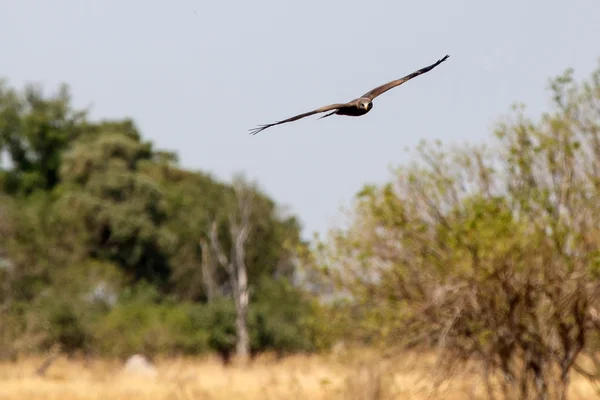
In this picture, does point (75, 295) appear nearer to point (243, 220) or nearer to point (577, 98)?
point (243, 220)

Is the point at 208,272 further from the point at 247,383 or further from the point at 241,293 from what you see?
the point at 247,383

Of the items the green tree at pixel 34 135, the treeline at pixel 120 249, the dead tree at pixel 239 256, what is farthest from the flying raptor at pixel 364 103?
the green tree at pixel 34 135

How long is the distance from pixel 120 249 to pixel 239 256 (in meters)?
6.47

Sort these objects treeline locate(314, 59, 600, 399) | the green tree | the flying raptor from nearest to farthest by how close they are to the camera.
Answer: the flying raptor, treeline locate(314, 59, 600, 399), the green tree

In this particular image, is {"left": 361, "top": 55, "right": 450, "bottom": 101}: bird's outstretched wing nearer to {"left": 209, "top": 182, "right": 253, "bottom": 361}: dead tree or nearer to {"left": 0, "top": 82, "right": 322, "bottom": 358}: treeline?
{"left": 0, "top": 82, "right": 322, "bottom": 358}: treeline

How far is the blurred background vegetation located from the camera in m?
13.8

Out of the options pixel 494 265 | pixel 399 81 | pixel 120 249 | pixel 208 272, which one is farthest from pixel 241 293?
pixel 399 81

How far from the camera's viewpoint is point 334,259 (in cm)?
1565

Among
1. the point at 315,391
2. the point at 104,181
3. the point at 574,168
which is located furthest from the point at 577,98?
the point at 104,181

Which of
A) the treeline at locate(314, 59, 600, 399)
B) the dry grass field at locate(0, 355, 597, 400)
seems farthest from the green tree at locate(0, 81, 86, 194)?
the treeline at locate(314, 59, 600, 399)

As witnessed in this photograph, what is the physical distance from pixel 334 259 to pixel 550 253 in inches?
129

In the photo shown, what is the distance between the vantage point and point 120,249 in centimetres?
4519

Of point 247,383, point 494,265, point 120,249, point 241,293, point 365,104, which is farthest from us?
point 120,249

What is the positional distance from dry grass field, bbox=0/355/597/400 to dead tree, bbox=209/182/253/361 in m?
7.96
